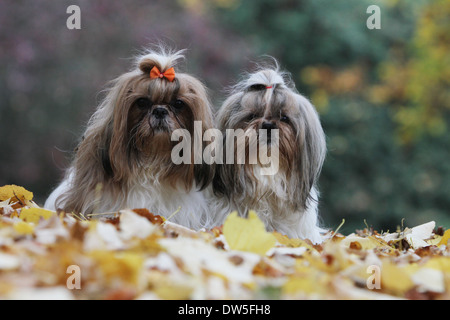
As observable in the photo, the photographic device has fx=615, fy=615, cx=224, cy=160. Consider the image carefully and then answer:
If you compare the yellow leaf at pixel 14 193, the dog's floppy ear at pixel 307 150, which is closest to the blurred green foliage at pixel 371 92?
the dog's floppy ear at pixel 307 150

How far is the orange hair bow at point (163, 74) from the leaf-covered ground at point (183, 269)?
4.50 feet

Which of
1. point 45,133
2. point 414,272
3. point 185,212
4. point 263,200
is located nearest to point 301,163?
point 263,200

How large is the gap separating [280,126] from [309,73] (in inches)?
348

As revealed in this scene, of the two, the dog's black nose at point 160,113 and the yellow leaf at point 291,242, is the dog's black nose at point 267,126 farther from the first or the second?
the yellow leaf at point 291,242

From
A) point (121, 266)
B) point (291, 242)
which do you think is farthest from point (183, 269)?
point (291, 242)

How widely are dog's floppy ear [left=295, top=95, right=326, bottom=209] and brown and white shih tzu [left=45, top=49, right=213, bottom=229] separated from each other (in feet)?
1.88

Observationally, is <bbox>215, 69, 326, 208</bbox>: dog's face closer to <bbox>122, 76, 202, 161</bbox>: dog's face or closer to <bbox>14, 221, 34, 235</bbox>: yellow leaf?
<bbox>122, 76, 202, 161</bbox>: dog's face

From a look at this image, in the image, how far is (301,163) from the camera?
3818 millimetres

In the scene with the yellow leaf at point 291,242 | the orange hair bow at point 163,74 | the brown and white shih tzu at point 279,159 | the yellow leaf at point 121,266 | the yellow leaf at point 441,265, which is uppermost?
the orange hair bow at point 163,74

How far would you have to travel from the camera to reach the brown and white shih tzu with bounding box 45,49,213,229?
142 inches

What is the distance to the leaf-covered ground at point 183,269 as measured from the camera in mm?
1639

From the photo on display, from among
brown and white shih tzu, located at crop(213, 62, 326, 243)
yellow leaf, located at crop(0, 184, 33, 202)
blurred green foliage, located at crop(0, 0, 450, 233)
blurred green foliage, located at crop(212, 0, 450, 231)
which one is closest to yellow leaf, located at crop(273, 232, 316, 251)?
brown and white shih tzu, located at crop(213, 62, 326, 243)

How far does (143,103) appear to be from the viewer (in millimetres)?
3672

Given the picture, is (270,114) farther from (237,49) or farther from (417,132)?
(417,132)
